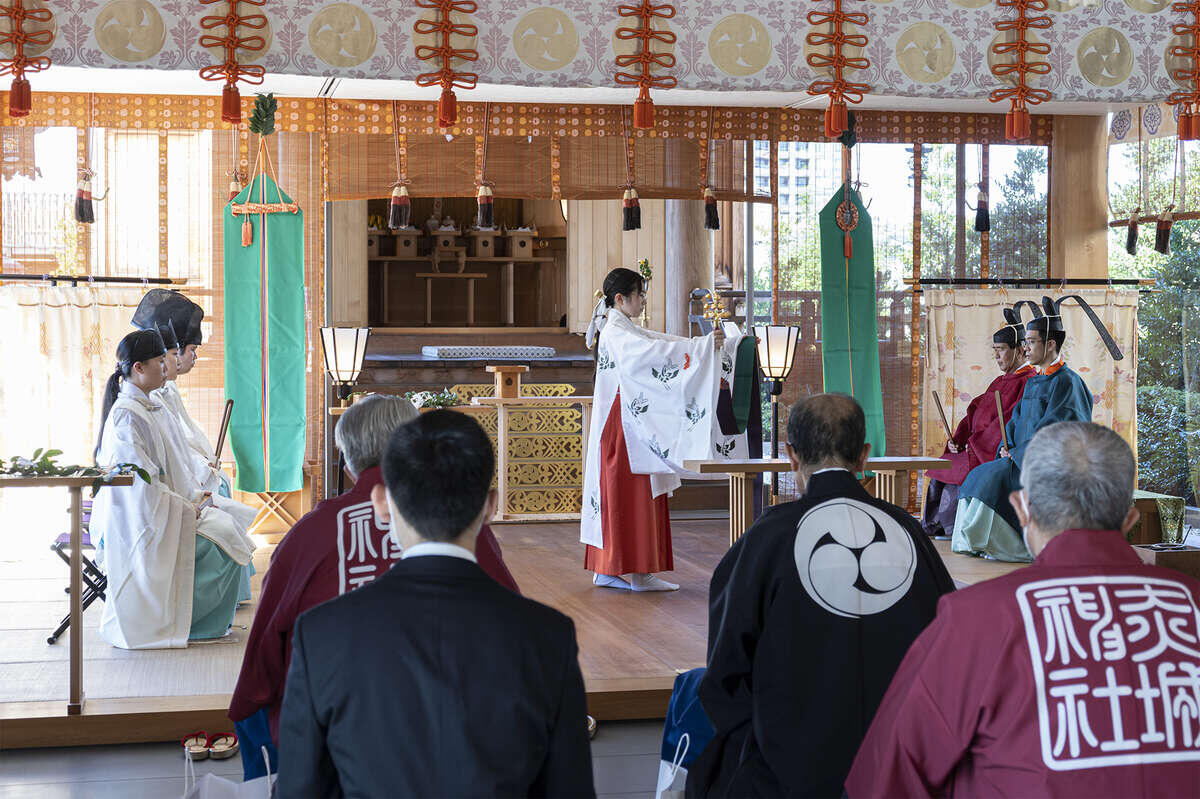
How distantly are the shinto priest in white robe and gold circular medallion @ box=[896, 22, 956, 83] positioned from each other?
2.99 m

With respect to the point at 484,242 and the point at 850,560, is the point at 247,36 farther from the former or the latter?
the point at 484,242

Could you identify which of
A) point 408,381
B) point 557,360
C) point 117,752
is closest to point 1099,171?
point 557,360

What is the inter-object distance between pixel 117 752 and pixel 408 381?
15.0 feet

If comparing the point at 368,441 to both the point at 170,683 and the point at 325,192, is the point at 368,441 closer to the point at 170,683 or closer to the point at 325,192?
the point at 170,683

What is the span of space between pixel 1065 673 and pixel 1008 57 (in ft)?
9.63

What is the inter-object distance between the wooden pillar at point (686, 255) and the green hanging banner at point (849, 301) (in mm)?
2046

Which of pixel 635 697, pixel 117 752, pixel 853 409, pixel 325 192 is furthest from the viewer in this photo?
pixel 325 192

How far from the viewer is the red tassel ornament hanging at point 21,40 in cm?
343

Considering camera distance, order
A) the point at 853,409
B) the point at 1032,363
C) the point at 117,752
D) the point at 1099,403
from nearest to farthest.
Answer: the point at 853,409 < the point at 117,752 < the point at 1032,363 < the point at 1099,403

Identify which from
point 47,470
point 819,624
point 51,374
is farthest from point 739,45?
point 51,374

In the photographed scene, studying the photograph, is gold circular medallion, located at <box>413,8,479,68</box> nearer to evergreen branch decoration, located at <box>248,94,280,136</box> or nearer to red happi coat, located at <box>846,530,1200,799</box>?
evergreen branch decoration, located at <box>248,94,280,136</box>

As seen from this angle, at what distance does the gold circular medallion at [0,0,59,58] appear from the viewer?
3443mm

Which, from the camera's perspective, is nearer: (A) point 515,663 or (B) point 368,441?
(A) point 515,663

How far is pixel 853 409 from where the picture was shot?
225 cm
